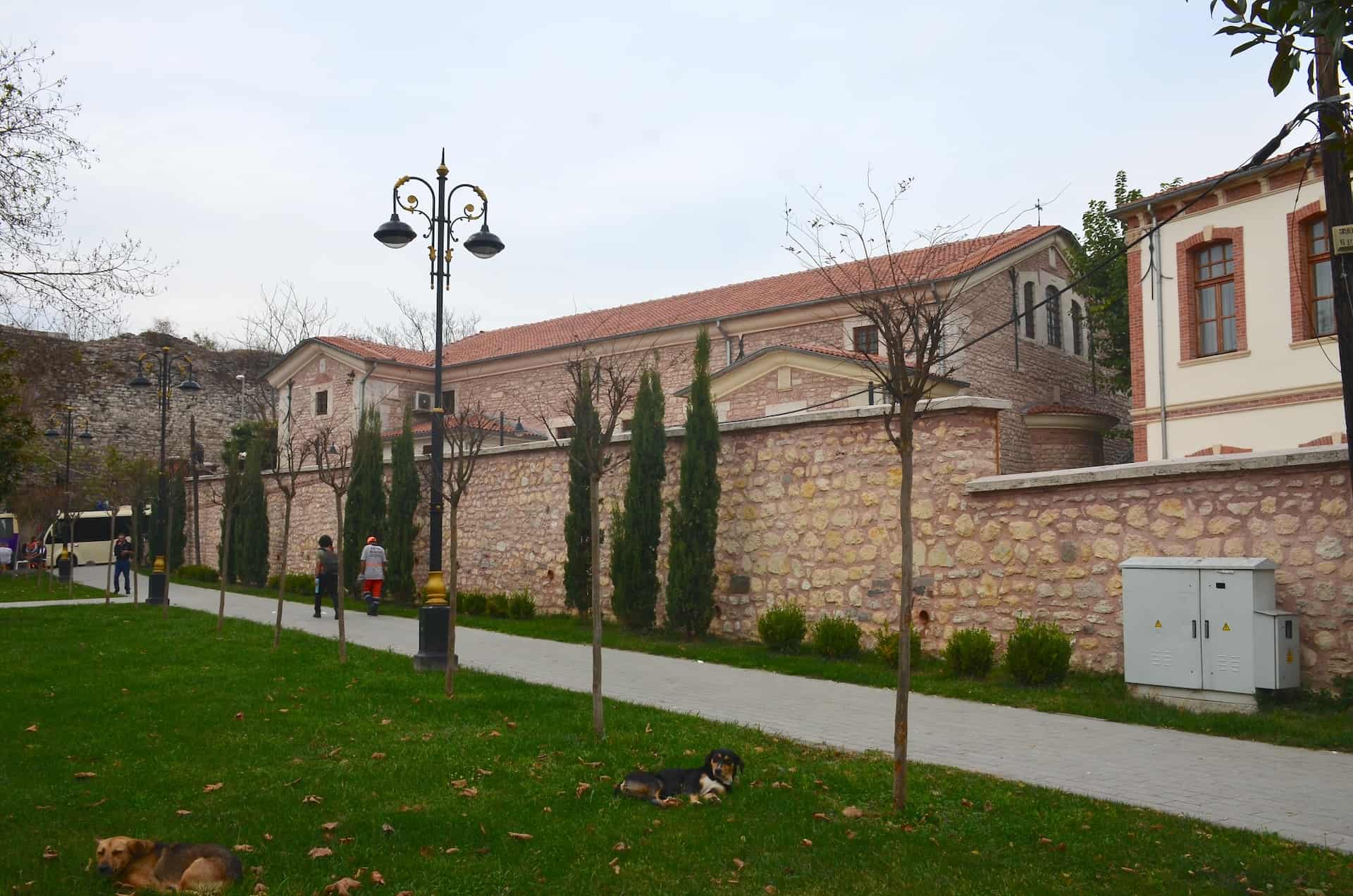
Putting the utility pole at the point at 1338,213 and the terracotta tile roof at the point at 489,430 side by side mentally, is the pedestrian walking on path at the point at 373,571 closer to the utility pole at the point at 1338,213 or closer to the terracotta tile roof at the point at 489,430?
the terracotta tile roof at the point at 489,430

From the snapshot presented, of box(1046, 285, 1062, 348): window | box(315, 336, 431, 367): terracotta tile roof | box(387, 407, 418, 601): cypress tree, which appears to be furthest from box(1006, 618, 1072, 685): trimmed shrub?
box(315, 336, 431, 367): terracotta tile roof

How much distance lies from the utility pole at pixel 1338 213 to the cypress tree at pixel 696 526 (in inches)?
374

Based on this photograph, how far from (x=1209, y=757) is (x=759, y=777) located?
3.62 meters

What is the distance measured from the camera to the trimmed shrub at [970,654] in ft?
37.5

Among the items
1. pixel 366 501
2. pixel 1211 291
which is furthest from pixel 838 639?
pixel 366 501

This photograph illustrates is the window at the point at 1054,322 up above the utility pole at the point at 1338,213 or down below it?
above

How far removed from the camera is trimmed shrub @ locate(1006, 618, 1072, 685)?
10.9 m

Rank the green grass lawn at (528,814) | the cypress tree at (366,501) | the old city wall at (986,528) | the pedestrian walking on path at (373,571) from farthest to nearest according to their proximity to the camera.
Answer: the cypress tree at (366,501) → the pedestrian walking on path at (373,571) → the old city wall at (986,528) → the green grass lawn at (528,814)

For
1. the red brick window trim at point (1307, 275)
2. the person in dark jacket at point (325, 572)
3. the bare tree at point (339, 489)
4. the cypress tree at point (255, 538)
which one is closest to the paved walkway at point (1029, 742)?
the bare tree at point (339, 489)

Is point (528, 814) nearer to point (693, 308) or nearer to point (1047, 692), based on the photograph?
point (1047, 692)

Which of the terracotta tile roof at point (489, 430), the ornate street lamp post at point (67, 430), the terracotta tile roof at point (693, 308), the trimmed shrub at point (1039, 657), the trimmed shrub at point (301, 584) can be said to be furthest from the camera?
the ornate street lamp post at point (67, 430)

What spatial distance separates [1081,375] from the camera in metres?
30.4

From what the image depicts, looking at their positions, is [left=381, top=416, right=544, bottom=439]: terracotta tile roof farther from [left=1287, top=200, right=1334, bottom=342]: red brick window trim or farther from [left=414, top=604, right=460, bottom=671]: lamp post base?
[left=1287, top=200, right=1334, bottom=342]: red brick window trim

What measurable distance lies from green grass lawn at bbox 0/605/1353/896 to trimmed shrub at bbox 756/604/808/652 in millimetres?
4826
